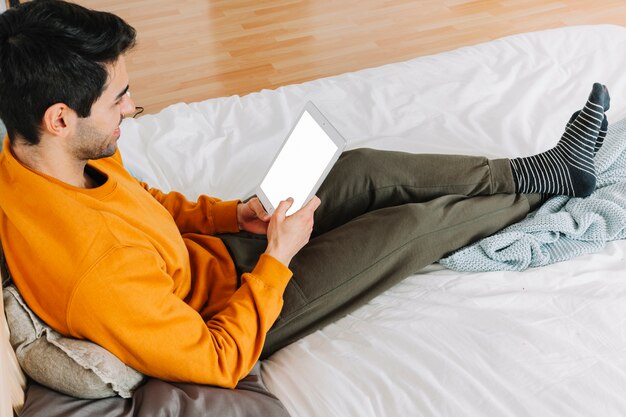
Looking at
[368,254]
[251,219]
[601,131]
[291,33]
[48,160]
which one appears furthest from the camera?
[291,33]

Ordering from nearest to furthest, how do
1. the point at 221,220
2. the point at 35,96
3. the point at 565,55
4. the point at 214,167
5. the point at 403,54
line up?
1. the point at 35,96
2. the point at 221,220
3. the point at 214,167
4. the point at 565,55
5. the point at 403,54

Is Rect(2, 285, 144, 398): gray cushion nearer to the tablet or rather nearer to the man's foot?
the tablet

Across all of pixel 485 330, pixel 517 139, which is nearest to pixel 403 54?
pixel 517 139

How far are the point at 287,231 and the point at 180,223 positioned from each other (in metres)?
0.31

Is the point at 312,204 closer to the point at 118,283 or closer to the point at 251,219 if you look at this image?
the point at 251,219

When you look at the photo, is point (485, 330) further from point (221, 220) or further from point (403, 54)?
point (403, 54)

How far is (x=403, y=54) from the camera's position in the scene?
2.95m

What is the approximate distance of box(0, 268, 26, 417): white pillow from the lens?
924 millimetres

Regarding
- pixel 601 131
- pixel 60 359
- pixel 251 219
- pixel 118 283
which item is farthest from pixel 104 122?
pixel 601 131

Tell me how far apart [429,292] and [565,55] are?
3.66 feet

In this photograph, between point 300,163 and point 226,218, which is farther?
point 226,218

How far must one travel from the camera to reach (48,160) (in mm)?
1103

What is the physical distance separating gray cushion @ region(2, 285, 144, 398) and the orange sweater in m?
0.02

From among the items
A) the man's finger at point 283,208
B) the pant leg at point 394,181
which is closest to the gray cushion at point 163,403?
the man's finger at point 283,208
